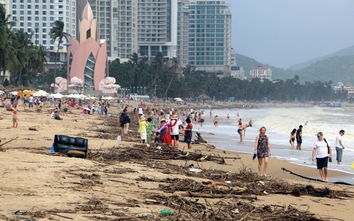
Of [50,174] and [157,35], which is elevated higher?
[157,35]

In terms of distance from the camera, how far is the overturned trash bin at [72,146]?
36.7 ft

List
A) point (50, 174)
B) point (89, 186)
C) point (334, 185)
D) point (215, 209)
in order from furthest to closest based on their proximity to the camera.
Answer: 1. point (334, 185)
2. point (50, 174)
3. point (89, 186)
4. point (215, 209)

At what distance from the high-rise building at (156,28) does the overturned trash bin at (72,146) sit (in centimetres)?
15575

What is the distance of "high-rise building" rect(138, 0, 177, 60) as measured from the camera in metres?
169

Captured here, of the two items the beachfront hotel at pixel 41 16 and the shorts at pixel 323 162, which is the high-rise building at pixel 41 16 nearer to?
the beachfront hotel at pixel 41 16

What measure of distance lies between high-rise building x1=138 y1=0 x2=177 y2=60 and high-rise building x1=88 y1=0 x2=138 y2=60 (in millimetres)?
7124

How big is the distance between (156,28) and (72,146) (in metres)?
161

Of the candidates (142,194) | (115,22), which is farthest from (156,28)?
(142,194)

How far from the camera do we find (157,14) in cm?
17350

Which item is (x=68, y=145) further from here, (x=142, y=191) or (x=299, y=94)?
(x=299, y=94)

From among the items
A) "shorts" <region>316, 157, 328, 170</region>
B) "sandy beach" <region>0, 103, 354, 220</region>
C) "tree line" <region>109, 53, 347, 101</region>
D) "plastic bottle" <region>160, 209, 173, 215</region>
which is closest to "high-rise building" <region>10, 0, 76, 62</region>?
"tree line" <region>109, 53, 347, 101</region>

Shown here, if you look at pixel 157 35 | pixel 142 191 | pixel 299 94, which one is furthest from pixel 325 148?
pixel 299 94

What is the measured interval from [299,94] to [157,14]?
172 ft

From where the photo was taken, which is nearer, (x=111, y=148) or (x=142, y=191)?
(x=142, y=191)
